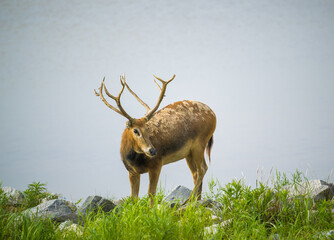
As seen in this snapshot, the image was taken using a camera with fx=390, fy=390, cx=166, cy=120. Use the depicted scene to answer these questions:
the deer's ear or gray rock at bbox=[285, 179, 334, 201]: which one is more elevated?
the deer's ear

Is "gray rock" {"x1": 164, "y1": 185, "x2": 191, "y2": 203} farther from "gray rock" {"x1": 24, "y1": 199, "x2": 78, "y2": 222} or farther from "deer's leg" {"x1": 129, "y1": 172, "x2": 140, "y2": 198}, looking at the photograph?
"gray rock" {"x1": 24, "y1": 199, "x2": 78, "y2": 222}

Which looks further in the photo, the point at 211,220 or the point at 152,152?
the point at 152,152

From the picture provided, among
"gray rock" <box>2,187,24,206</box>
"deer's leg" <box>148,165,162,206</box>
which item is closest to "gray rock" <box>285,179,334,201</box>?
"deer's leg" <box>148,165,162,206</box>

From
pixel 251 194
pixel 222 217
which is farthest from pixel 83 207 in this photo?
pixel 251 194

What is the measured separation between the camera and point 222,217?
481cm

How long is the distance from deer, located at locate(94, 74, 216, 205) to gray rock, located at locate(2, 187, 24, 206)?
7.14ft

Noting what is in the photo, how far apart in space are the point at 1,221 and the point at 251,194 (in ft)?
9.42

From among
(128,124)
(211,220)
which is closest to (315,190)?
(211,220)

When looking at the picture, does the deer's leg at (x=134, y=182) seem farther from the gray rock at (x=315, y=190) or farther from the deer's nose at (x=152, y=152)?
the gray rock at (x=315, y=190)

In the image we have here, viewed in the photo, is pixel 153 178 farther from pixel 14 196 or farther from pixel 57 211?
→ pixel 14 196

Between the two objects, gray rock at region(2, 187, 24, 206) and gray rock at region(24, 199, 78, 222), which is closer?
gray rock at region(24, 199, 78, 222)

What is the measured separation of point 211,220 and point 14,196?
3940 mm

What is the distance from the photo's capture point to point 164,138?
6020 millimetres

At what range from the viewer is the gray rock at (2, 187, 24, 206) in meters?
6.61
